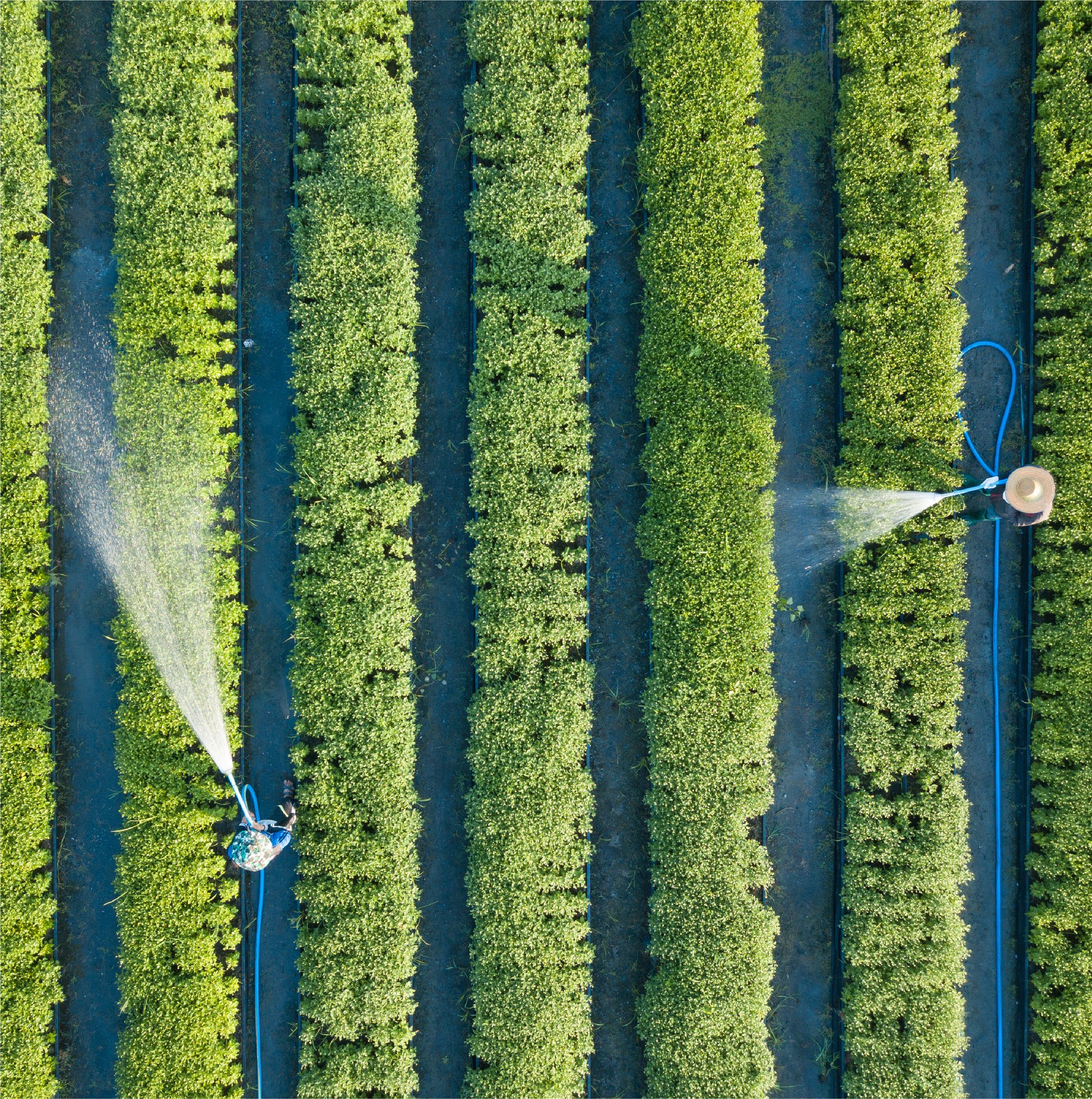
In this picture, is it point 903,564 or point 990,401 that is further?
point 990,401

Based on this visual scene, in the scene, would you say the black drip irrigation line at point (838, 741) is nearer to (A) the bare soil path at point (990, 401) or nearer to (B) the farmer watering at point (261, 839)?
(A) the bare soil path at point (990, 401)

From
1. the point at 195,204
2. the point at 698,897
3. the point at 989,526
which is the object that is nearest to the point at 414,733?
the point at 698,897

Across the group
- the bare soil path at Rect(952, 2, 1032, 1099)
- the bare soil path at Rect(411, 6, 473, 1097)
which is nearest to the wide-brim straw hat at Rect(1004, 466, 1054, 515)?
the bare soil path at Rect(952, 2, 1032, 1099)

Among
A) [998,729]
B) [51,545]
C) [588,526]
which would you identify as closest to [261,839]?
[51,545]

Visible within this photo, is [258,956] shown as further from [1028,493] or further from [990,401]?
[990,401]

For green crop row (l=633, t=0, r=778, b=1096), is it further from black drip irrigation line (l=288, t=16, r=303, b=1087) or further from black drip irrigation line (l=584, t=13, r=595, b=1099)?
black drip irrigation line (l=288, t=16, r=303, b=1087)

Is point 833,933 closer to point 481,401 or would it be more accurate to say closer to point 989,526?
point 989,526
